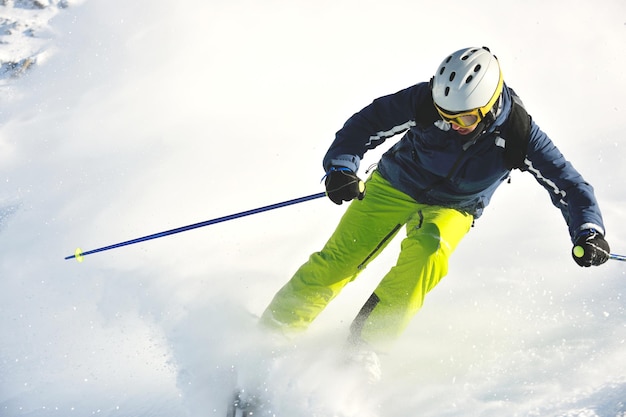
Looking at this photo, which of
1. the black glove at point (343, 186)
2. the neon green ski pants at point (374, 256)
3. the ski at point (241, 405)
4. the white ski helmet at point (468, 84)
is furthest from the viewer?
the ski at point (241, 405)

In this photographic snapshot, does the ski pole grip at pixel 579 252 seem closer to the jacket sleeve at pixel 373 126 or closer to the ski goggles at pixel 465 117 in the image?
the ski goggles at pixel 465 117

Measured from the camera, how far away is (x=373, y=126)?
364 cm

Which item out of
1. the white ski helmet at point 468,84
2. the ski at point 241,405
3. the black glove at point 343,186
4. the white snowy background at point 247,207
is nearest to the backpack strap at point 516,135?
the white ski helmet at point 468,84

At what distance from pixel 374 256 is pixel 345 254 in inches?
8.1

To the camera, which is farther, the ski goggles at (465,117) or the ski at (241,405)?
the ski at (241,405)

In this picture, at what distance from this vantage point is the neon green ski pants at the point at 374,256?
11.6 feet

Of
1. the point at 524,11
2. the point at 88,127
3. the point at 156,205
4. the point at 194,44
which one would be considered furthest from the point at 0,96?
the point at 524,11

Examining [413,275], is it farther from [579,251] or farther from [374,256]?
[579,251]

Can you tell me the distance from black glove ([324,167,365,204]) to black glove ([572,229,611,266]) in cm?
124

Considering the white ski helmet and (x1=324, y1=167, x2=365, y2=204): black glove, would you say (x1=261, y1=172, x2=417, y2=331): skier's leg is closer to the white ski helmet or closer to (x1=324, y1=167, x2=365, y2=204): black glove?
(x1=324, y1=167, x2=365, y2=204): black glove

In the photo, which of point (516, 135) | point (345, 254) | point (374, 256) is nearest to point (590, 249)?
point (516, 135)

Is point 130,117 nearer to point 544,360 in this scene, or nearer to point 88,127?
point 88,127

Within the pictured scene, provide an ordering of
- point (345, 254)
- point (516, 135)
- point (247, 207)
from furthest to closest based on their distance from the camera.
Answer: point (247, 207) → point (345, 254) → point (516, 135)

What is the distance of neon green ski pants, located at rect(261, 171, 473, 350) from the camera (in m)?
3.54
